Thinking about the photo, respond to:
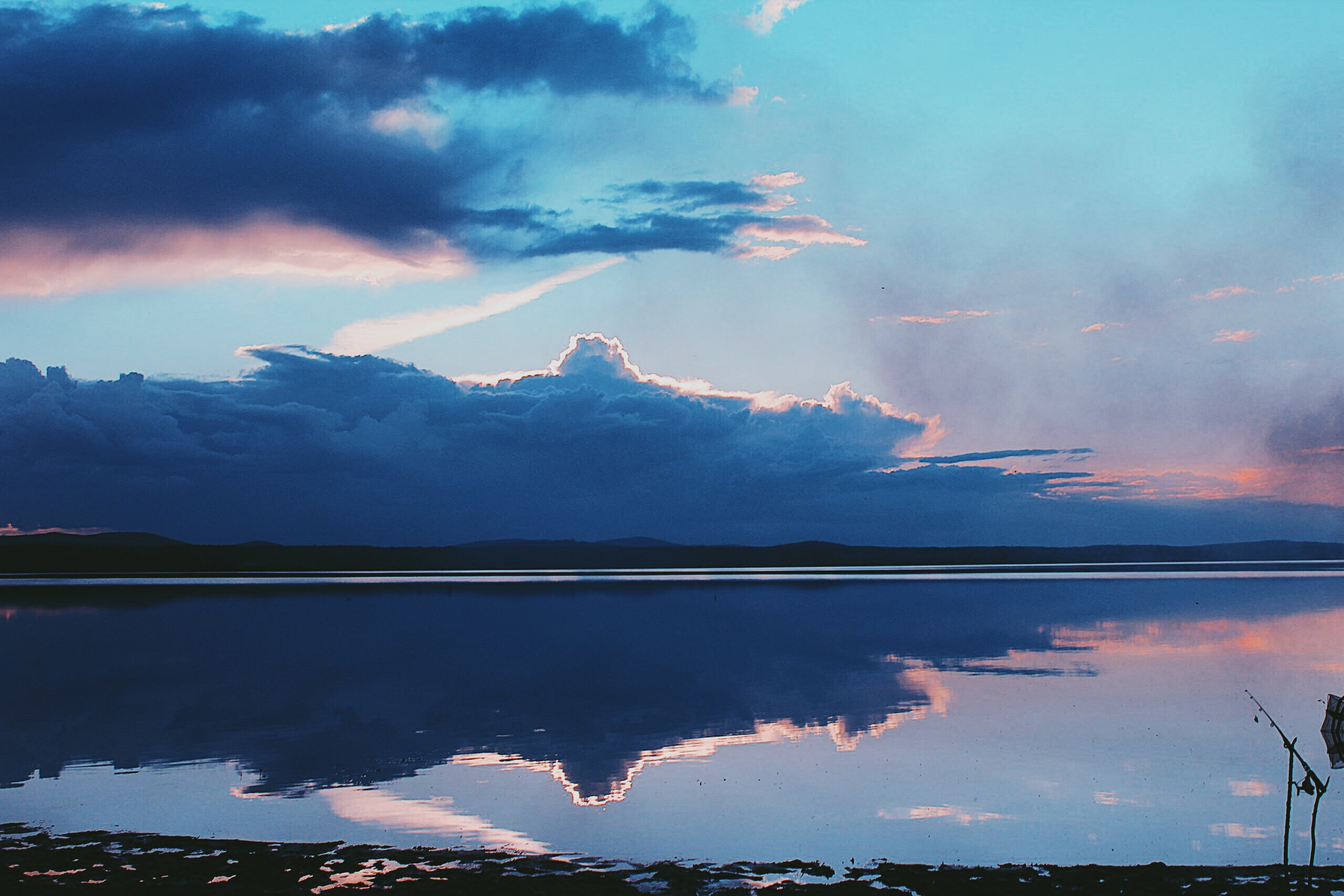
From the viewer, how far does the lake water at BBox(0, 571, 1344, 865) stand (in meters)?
15.9

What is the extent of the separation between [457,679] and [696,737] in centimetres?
1194

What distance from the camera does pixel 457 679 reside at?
32.3 m

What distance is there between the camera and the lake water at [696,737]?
1592 centimetres

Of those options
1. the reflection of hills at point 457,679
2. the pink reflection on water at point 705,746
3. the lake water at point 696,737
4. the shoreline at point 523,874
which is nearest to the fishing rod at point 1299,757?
the lake water at point 696,737

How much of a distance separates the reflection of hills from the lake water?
0.16m

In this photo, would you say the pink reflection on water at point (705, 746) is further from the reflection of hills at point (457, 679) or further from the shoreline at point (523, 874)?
the shoreline at point (523, 874)

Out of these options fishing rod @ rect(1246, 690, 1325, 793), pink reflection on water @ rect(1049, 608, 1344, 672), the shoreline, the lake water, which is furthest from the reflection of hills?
fishing rod @ rect(1246, 690, 1325, 793)

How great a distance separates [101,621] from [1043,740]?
161 feet

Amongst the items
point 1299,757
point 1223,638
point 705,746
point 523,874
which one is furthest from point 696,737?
point 1223,638

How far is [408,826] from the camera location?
52.7ft

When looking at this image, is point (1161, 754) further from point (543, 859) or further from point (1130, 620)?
point (1130, 620)

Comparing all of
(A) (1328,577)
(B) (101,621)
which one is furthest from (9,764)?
(A) (1328,577)

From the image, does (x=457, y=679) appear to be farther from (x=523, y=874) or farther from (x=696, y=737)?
(x=523, y=874)

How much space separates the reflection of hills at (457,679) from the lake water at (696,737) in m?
0.16
